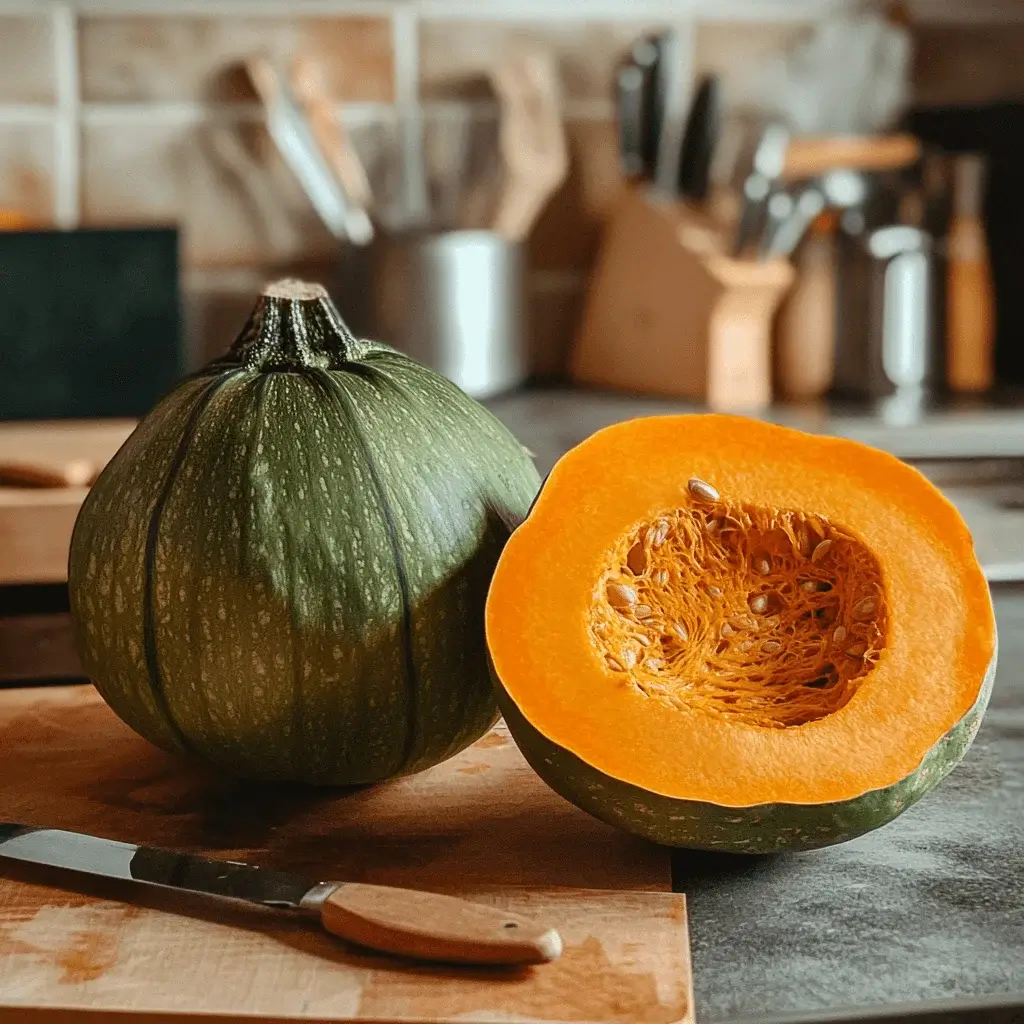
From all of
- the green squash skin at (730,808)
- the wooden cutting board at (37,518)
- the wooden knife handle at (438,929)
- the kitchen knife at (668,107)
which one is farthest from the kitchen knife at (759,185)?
the wooden knife handle at (438,929)

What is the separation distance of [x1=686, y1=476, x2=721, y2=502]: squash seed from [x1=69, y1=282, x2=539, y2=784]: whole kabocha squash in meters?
0.11

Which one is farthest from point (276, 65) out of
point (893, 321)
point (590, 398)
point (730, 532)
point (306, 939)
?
point (306, 939)

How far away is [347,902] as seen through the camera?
0.57 meters

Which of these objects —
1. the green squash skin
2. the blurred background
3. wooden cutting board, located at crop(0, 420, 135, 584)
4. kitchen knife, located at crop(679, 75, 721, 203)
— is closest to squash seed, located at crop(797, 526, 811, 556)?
the green squash skin

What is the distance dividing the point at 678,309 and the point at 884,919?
146 cm

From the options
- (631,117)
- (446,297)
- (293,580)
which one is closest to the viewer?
(293,580)

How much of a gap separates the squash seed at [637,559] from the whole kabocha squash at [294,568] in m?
0.07

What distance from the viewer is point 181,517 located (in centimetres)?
68

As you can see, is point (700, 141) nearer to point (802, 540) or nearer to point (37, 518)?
point (37, 518)

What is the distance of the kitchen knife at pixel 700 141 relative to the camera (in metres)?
1.92

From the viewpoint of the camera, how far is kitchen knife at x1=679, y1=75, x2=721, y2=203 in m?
1.92

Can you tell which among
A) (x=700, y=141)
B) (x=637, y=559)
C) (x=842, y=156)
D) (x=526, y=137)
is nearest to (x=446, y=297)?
(x=526, y=137)

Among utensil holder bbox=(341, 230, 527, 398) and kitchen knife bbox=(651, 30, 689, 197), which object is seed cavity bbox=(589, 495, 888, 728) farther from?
kitchen knife bbox=(651, 30, 689, 197)

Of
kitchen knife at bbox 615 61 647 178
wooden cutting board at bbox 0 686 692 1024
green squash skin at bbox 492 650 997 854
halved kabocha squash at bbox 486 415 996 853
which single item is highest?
kitchen knife at bbox 615 61 647 178
